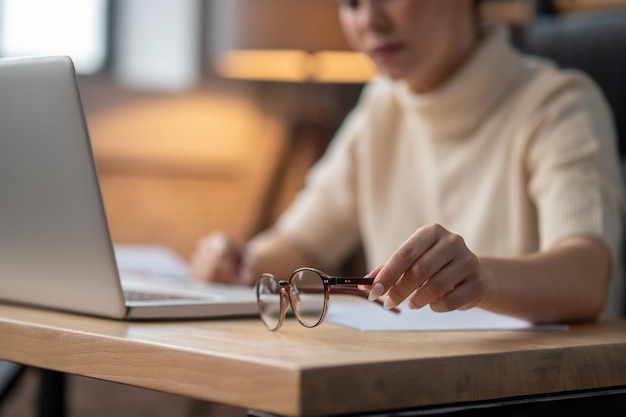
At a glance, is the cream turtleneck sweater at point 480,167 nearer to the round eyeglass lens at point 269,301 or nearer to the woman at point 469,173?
the woman at point 469,173

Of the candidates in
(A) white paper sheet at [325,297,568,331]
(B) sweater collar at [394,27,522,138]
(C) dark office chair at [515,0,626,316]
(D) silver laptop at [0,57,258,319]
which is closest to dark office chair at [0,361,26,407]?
(D) silver laptop at [0,57,258,319]

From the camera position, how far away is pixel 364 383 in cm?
65

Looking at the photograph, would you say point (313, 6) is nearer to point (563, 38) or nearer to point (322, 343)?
point (563, 38)

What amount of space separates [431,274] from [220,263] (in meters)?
0.72

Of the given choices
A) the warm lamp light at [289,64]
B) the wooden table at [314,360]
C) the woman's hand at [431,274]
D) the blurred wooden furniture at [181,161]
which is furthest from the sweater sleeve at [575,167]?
the blurred wooden furniture at [181,161]

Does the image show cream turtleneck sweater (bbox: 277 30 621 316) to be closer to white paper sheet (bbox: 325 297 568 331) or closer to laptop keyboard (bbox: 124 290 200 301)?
white paper sheet (bbox: 325 297 568 331)

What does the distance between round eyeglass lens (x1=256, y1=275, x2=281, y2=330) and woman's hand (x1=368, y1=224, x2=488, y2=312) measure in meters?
0.12

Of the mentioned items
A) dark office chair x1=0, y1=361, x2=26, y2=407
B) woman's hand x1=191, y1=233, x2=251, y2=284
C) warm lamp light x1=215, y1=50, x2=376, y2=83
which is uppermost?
warm lamp light x1=215, y1=50, x2=376, y2=83

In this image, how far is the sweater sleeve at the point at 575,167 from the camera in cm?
119

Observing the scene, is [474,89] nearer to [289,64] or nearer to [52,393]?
[52,393]

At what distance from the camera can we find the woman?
111 centimetres

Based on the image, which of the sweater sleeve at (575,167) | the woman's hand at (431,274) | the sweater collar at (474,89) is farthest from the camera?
the sweater collar at (474,89)

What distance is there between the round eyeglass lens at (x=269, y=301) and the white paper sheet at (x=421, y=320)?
0.07 meters

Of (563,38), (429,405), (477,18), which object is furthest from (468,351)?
(563,38)
